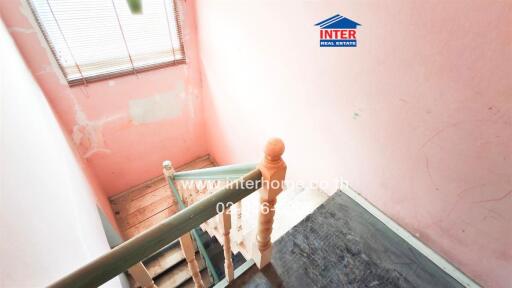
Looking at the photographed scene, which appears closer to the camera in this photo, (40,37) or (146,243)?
(146,243)

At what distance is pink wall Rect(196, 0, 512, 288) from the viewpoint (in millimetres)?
969

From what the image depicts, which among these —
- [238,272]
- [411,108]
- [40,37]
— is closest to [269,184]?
[238,272]

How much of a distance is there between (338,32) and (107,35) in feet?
7.21

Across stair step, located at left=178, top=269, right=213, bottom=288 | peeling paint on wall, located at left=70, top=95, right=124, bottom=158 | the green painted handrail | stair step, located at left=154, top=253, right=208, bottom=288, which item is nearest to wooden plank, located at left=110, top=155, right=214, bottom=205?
peeling paint on wall, located at left=70, top=95, right=124, bottom=158

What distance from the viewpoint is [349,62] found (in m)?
1.39

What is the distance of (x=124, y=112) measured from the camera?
2787mm

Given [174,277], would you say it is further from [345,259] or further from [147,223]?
[345,259]

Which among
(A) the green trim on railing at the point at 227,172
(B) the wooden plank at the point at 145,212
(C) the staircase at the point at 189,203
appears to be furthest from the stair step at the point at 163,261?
(A) the green trim on railing at the point at 227,172

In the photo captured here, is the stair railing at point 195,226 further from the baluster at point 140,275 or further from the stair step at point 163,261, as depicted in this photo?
the stair step at point 163,261

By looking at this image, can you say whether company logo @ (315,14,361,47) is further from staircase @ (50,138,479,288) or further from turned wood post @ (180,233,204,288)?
turned wood post @ (180,233,204,288)

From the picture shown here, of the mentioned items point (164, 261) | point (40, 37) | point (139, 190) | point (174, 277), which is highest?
point (40, 37)

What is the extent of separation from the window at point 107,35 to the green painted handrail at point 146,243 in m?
2.33

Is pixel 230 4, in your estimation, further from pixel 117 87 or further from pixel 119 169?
pixel 119 169

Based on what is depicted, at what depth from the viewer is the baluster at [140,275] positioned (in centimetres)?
73
